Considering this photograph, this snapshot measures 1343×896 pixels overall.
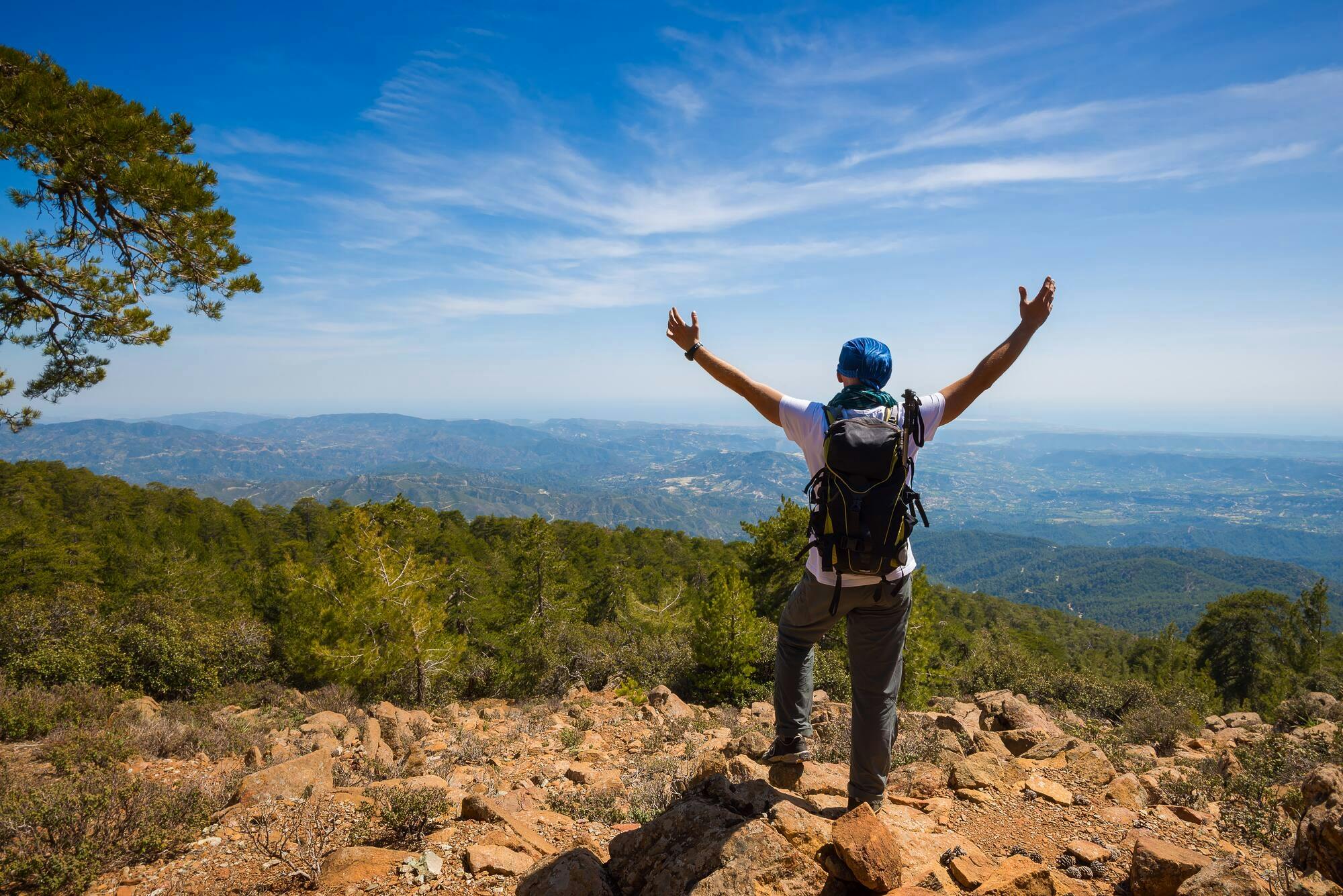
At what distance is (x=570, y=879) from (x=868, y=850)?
1.54 meters

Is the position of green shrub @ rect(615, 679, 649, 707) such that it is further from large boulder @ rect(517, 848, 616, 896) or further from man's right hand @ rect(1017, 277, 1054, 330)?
man's right hand @ rect(1017, 277, 1054, 330)

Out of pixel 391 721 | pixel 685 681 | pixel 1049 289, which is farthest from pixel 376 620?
pixel 1049 289

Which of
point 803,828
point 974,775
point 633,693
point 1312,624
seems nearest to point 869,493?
point 803,828

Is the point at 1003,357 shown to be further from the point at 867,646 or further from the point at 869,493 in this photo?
the point at 867,646

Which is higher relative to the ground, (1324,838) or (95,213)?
(95,213)

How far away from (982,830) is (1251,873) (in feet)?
4.42

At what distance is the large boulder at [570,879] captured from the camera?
2.93 metres

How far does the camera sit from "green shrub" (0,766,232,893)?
325 cm

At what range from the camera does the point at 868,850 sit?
263 centimetres

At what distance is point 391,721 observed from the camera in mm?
8141

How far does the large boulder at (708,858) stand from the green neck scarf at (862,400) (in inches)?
87.8

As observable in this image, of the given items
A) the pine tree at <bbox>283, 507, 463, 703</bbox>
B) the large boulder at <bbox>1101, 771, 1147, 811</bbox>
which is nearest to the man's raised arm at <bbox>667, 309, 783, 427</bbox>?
the large boulder at <bbox>1101, 771, 1147, 811</bbox>

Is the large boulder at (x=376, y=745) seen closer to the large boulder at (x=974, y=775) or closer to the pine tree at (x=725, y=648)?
the large boulder at (x=974, y=775)

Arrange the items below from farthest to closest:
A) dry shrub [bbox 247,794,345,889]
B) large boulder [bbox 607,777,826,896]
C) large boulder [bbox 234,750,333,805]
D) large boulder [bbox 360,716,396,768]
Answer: large boulder [bbox 360,716,396,768]
large boulder [bbox 234,750,333,805]
dry shrub [bbox 247,794,345,889]
large boulder [bbox 607,777,826,896]
